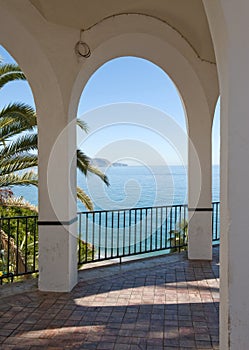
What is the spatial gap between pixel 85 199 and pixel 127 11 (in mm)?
4413

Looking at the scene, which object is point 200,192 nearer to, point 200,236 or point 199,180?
point 199,180

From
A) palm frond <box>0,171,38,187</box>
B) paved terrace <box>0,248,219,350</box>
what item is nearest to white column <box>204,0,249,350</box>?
paved terrace <box>0,248,219,350</box>

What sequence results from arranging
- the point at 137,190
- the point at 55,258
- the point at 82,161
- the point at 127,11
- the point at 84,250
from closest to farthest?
the point at 55,258 → the point at 127,11 → the point at 82,161 → the point at 84,250 → the point at 137,190

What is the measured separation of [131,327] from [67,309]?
2.41ft

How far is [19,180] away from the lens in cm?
673

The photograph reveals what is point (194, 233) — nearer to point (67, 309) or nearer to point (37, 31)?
point (67, 309)

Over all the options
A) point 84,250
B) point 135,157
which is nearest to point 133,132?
point 135,157

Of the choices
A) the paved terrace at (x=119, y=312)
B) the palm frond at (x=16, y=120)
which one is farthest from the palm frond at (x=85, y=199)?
the paved terrace at (x=119, y=312)

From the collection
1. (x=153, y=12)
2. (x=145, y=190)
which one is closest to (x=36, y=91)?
(x=153, y=12)

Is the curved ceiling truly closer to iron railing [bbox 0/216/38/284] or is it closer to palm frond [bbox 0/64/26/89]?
iron railing [bbox 0/216/38/284]

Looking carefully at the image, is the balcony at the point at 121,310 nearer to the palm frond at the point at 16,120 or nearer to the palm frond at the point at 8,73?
the palm frond at the point at 16,120

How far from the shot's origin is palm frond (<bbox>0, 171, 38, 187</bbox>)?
6680 mm

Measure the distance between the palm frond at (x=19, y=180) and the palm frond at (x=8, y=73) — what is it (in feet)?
6.11

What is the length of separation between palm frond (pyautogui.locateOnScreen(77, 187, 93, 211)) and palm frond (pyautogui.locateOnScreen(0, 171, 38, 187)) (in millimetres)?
1050
